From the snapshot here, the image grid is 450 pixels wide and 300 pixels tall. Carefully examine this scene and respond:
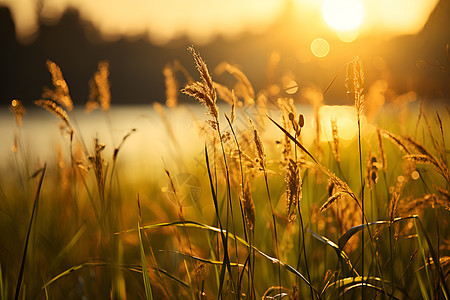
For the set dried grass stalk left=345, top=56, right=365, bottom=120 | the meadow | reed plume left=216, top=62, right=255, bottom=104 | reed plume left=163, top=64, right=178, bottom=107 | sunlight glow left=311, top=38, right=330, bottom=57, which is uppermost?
sunlight glow left=311, top=38, right=330, bottom=57

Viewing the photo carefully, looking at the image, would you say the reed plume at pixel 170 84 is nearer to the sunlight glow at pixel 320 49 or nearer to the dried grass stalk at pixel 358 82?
the dried grass stalk at pixel 358 82

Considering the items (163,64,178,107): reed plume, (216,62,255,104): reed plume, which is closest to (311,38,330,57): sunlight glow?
(163,64,178,107): reed plume

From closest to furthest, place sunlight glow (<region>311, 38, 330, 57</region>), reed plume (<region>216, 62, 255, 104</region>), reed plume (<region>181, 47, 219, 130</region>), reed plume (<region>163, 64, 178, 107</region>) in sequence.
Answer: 1. reed plume (<region>181, 47, 219, 130</region>)
2. reed plume (<region>216, 62, 255, 104</region>)
3. reed plume (<region>163, 64, 178, 107</region>)
4. sunlight glow (<region>311, 38, 330, 57</region>)

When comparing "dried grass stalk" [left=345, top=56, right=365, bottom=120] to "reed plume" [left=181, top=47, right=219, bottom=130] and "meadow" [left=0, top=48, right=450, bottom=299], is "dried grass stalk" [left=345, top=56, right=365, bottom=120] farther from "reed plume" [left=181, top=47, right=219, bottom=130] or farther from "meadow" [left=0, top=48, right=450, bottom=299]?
"reed plume" [left=181, top=47, right=219, bottom=130]

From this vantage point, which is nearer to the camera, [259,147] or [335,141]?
[259,147]

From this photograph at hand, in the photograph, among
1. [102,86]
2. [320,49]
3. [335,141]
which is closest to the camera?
[335,141]

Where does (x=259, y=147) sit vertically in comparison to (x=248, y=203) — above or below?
above

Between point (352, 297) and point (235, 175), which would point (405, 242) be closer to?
point (352, 297)

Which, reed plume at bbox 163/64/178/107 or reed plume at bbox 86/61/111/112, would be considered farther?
reed plume at bbox 163/64/178/107

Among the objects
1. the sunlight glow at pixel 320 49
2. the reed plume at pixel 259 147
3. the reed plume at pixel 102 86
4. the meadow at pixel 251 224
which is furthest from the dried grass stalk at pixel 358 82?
the sunlight glow at pixel 320 49

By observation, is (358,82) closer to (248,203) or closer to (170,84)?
(248,203)

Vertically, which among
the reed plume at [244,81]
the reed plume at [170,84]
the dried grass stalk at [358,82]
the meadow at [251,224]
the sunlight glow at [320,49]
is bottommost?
the meadow at [251,224]

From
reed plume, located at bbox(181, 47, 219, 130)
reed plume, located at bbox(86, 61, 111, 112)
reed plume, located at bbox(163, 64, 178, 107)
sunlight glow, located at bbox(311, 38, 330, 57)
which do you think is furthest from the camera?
sunlight glow, located at bbox(311, 38, 330, 57)

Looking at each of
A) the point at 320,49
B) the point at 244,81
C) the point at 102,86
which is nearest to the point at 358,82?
the point at 244,81
